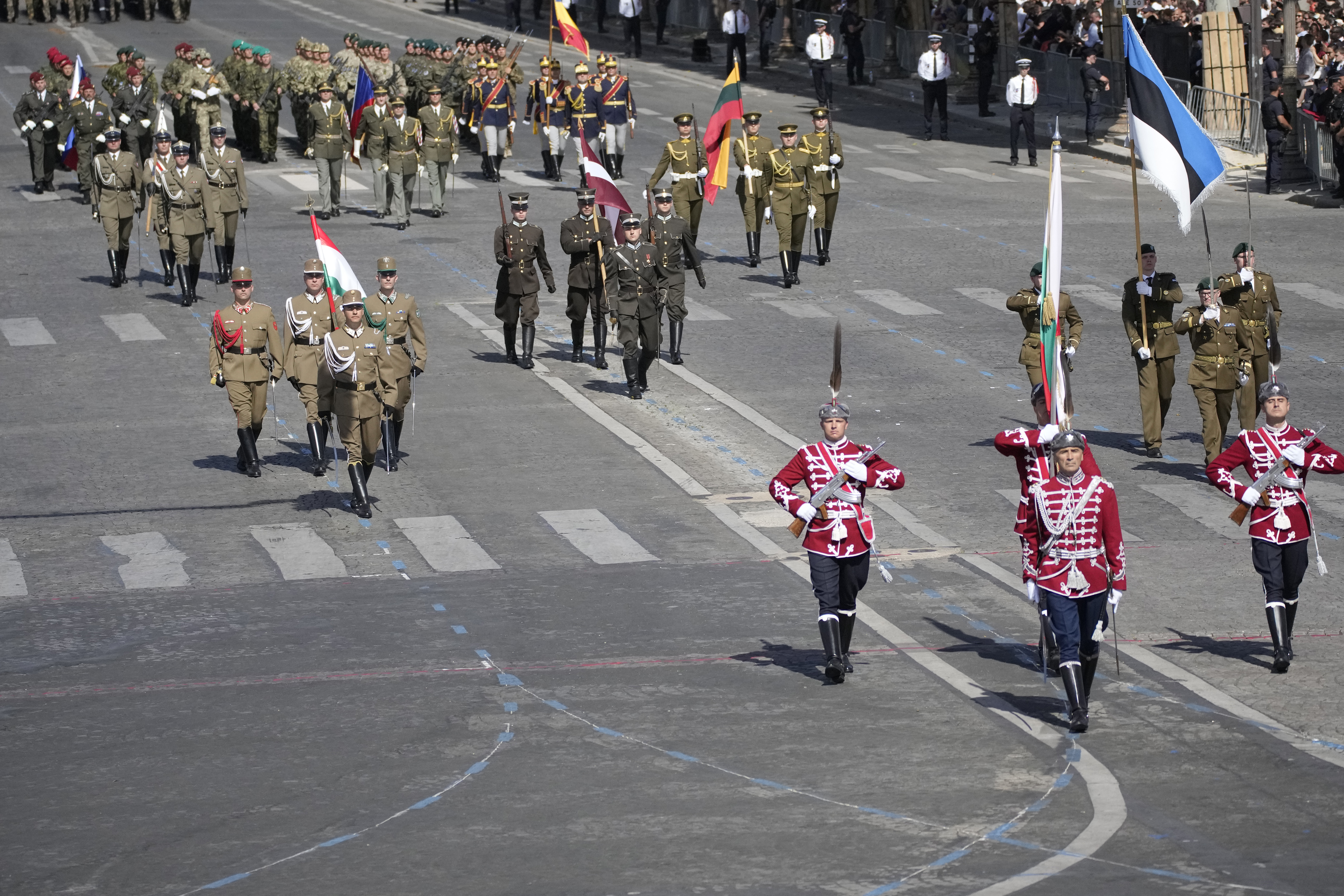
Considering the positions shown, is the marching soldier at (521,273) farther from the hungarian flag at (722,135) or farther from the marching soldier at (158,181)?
the marching soldier at (158,181)

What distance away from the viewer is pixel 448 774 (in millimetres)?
11258

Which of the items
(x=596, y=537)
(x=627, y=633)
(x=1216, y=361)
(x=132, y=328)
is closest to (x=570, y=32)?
(x=132, y=328)

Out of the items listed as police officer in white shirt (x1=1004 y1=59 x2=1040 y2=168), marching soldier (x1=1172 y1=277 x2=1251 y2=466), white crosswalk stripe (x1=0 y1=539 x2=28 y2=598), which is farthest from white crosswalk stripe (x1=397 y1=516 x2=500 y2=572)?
police officer in white shirt (x1=1004 y1=59 x2=1040 y2=168)

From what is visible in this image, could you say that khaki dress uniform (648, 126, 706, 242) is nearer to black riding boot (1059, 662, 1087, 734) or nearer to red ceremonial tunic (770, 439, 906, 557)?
red ceremonial tunic (770, 439, 906, 557)

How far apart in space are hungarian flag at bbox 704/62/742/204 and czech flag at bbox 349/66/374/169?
229 inches

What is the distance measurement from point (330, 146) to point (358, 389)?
1506 centimetres

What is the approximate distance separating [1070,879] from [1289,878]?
97 cm

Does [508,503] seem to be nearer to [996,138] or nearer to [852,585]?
[852,585]

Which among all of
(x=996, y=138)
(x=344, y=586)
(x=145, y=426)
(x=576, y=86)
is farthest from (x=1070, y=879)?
(x=996, y=138)

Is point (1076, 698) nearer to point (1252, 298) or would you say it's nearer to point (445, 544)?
point (445, 544)

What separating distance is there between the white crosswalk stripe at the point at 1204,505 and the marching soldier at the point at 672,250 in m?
6.29

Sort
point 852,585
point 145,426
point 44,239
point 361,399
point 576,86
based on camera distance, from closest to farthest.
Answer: point 852,585 → point 361,399 → point 145,426 → point 44,239 → point 576,86

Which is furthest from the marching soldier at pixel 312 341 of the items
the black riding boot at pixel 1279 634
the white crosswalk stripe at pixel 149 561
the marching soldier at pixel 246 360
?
the black riding boot at pixel 1279 634

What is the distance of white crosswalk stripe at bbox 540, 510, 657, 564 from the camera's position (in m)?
A: 16.5
